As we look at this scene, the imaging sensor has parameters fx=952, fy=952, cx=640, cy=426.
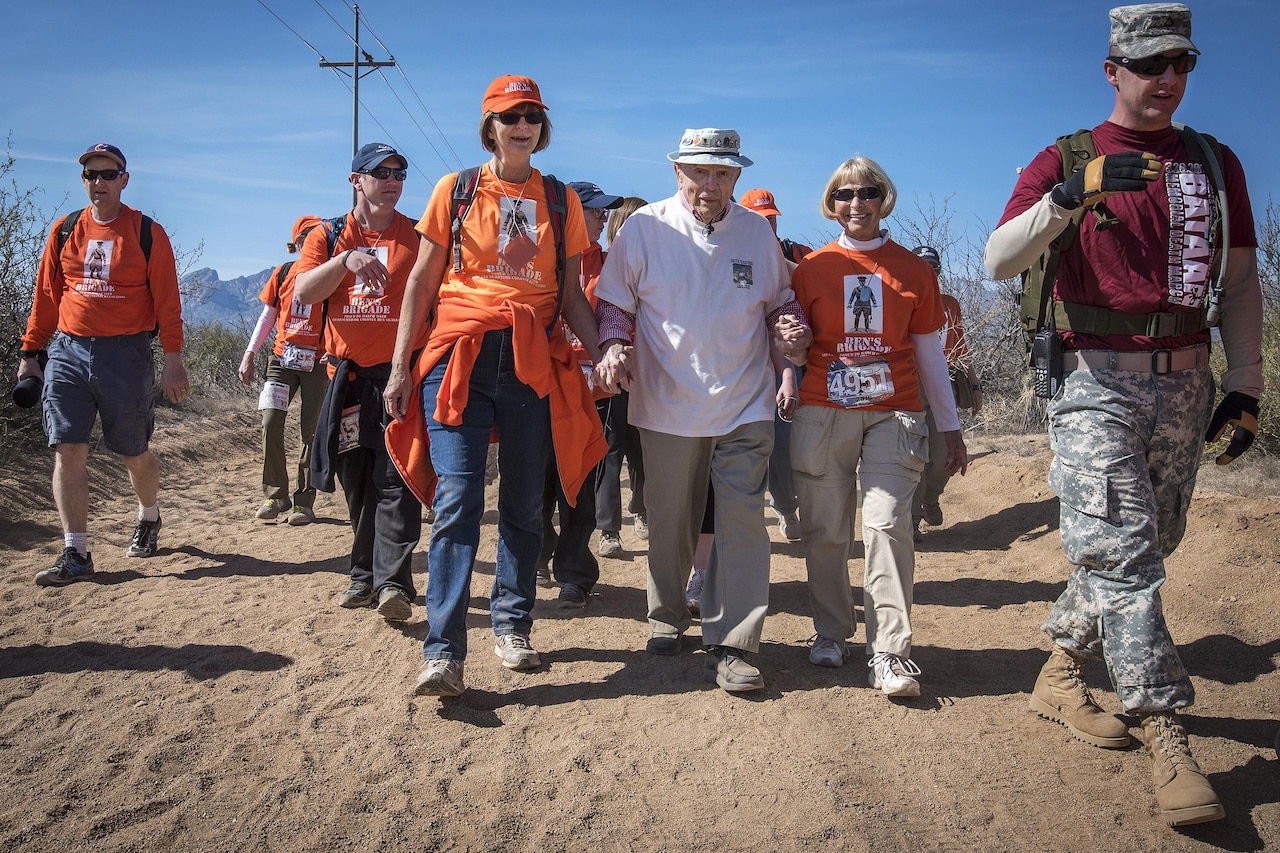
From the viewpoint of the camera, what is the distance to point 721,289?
12.9ft

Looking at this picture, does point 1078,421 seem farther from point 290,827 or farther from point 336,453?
point 336,453

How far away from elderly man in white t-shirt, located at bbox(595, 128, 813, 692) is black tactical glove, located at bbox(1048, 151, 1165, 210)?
46.0 inches

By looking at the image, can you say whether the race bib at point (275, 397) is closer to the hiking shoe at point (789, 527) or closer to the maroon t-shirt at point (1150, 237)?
the hiking shoe at point (789, 527)

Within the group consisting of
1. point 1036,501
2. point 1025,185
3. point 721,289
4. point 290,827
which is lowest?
point 290,827

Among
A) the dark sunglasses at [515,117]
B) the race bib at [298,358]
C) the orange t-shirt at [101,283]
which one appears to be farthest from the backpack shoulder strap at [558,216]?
the race bib at [298,358]

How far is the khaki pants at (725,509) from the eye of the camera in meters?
3.93

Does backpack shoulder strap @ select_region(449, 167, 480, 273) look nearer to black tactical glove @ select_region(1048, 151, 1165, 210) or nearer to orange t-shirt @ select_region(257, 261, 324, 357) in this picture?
black tactical glove @ select_region(1048, 151, 1165, 210)

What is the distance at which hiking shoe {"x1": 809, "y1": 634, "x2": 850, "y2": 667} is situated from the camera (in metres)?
4.16

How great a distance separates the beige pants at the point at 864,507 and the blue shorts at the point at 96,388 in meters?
4.00

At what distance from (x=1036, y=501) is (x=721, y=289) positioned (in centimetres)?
462

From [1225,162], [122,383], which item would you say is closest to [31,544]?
[122,383]

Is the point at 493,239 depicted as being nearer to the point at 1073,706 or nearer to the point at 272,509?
the point at 1073,706

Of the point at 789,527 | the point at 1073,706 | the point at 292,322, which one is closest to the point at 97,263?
the point at 292,322

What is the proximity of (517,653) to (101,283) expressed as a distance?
140 inches
